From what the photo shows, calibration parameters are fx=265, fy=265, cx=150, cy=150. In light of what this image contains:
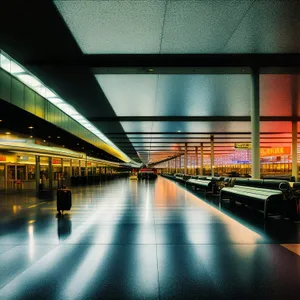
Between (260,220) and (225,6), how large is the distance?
18.8 ft

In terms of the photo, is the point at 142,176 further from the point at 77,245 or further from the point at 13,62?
the point at 77,245

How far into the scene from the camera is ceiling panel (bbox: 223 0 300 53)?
21.9ft

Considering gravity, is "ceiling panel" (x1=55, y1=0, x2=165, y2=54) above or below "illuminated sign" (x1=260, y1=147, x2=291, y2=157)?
above

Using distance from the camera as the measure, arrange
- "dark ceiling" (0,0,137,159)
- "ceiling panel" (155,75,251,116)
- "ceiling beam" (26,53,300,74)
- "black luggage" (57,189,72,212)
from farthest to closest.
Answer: "ceiling panel" (155,75,251,116)
"ceiling beam" (26,53,300,74)
"black luggage" (57,189,72,212)
"dark ceiling" (0,0,137,159)

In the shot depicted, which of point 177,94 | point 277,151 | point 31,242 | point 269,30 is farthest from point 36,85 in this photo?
point 277,151

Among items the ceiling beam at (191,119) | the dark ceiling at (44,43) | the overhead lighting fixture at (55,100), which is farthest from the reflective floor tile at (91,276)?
the ceiling beam at (191,119)

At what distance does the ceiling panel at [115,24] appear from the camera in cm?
650

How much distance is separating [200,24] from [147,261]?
6290 millimetres

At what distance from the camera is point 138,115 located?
65.1 feet

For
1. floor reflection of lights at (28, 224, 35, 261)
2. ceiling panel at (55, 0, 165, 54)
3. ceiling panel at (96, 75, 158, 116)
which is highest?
ceiling panel at (55, 0, 165, 54)

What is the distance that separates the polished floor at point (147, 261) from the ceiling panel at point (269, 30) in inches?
216

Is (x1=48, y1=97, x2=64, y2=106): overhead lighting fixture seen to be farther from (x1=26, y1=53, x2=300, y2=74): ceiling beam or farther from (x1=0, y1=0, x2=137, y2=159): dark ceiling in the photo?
(x1=26, y1=53, x2=300, y2=74): ceiling beam

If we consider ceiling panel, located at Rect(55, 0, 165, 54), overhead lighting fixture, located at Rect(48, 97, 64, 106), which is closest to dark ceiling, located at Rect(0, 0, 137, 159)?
ceiling panel, located at Rect(55, 0, 165, 54)

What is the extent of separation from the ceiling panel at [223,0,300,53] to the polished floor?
5484mm
